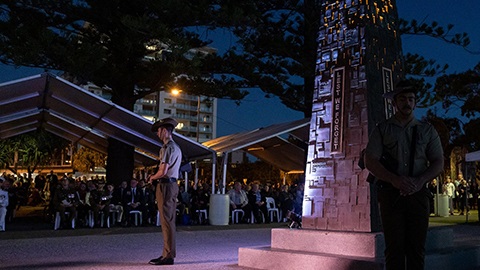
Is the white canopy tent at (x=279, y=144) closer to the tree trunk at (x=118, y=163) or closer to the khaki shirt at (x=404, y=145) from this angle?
the tree trunk at (x=118, y=163)

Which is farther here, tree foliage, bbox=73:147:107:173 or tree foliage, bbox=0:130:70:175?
tree foliage, bbox=73:147:107:173

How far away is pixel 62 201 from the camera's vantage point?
13250 mm

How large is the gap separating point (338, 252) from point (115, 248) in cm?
438

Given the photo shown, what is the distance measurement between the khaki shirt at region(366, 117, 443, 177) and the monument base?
61.8 inches

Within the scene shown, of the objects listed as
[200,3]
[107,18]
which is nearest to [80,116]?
[107,18]

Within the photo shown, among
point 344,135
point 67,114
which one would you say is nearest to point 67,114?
point 67,114

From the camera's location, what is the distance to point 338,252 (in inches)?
230

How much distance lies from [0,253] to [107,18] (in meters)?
10.6

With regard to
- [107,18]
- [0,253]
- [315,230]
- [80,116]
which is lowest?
[0,253]

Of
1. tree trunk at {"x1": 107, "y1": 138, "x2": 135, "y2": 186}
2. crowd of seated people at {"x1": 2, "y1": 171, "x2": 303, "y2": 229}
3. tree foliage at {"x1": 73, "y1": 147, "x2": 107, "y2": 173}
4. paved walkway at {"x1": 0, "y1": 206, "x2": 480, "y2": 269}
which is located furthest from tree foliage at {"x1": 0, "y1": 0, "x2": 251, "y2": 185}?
tree foliage at {"x1": 73, "y1": 147, "x2": 107, "y2": 173}

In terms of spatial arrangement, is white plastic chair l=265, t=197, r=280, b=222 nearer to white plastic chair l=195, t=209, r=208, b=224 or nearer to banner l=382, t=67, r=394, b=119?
white plastic chair l=195, t=209, r=208, b=224

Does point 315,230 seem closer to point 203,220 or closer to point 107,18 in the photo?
point 203,220

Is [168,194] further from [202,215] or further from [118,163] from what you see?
[118,163]

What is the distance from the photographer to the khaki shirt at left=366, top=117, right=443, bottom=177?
388 centimetres
